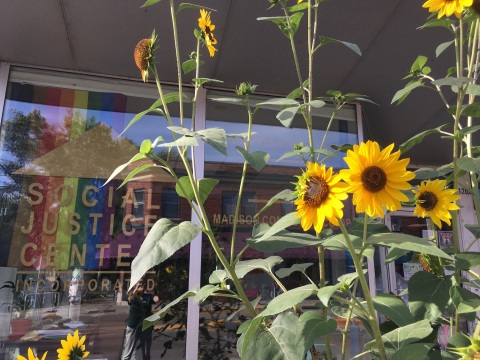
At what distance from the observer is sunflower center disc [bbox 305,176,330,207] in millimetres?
653

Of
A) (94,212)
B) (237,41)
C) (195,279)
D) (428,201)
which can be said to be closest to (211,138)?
(428,201)

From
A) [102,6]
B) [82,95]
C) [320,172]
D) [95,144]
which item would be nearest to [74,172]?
[95,144]

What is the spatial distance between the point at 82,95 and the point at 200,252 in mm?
1752

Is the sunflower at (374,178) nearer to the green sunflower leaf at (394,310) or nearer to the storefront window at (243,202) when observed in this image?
the green sunflower leaf at (394,310)

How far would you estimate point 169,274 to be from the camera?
3.47 m

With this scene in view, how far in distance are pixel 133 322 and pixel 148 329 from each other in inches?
7.8

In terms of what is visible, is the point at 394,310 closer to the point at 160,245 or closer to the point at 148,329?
the point at 160,245

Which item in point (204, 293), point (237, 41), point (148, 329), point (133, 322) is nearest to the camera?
point (204, 293)

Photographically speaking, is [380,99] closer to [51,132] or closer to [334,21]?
[334,21]

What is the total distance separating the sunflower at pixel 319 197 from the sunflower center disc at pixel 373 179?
34 millimetres

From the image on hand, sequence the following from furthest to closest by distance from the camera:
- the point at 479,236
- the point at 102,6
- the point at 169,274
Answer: the point at 169,274
the point at 102,6
the point at 479,236

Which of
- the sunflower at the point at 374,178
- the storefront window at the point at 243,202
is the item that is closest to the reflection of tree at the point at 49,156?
the storefront window at the point at 243,202

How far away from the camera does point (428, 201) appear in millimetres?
935

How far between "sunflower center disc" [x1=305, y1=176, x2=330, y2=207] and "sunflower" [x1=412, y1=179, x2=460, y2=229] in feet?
1.25
